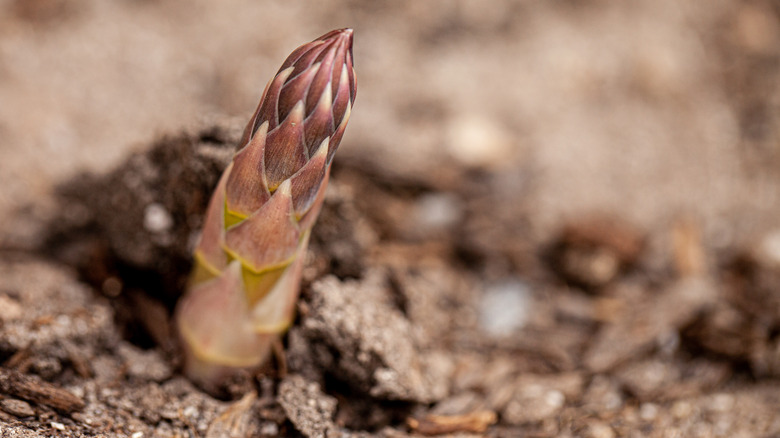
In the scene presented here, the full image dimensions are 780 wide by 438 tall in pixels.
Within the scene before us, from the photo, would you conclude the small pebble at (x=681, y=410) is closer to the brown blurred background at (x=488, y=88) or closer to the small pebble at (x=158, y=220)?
the brown blurred background at (x=488, y=88)

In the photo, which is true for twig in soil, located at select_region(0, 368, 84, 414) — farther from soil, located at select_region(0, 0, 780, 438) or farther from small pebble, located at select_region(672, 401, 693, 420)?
small pebble, located at select_region(672, 401, 693, 420)

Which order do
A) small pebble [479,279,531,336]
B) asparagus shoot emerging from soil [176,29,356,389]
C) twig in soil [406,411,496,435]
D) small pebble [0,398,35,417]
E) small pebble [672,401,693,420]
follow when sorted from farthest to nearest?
small pebble [479,279,531,336] < small pebble [672,401,693,420] < twig in soil [406,411,496,435] < small pebble [0,398,35,417] < asparagus shoot emerging from soil [176,29,356,389]

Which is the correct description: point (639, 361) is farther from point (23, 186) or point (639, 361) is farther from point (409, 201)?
point (23, 186)

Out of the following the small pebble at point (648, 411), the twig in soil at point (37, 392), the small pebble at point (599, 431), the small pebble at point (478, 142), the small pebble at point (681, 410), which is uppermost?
the small pebble at point (478, 142)

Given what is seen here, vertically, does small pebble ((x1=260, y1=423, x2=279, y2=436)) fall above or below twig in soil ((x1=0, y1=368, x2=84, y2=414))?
below

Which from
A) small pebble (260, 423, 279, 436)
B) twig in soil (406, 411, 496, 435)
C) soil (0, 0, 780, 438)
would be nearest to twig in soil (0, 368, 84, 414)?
soil (0, 0, 780, 438)

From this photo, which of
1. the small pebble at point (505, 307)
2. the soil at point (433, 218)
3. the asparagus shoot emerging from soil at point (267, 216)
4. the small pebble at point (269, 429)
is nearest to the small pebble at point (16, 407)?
the soil at point (433, 218)

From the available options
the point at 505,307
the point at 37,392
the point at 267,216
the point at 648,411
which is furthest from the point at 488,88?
the point at 37,392

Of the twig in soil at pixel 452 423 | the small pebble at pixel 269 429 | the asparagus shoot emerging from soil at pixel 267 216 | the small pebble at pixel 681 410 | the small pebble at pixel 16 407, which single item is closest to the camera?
the asparagus shoot emerging from soil at pixel 267 216
